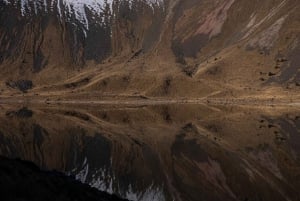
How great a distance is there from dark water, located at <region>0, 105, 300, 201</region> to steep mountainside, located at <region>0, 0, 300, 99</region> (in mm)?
30341

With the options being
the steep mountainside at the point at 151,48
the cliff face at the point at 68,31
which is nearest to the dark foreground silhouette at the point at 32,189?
the steep mountainside at the point at 151,48

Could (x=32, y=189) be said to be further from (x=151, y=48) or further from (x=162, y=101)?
(x=151, y=48)

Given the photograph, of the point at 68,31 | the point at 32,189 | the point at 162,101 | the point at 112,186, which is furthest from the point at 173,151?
the point at 68,31

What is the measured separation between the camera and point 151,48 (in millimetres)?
155750

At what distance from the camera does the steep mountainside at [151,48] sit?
396 ft

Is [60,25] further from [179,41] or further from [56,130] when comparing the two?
[56,130]

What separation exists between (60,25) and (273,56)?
82522 mm

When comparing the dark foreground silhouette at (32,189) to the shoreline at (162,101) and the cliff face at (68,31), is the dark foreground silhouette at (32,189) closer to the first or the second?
the shoreline at (162,101)

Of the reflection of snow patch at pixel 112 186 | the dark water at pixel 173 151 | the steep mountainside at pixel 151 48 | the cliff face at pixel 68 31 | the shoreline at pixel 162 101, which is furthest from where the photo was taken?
the cliff face at pixel 68 31

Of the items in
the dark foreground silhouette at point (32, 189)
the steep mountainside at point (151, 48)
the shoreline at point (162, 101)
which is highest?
the steep mountainside at point (151, 48)

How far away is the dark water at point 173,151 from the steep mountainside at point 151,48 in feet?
99.5

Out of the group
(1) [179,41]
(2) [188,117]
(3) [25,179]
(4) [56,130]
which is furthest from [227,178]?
Result: (1) [179,41]

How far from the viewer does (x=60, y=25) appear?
592 feet

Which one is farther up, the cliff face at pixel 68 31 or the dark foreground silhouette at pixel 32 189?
the cliff face at pixel 68 31
